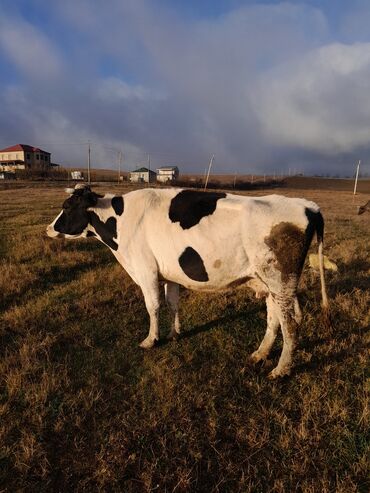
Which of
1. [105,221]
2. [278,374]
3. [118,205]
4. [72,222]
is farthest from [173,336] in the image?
[72,222]

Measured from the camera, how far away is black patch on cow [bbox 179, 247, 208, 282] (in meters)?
4.24

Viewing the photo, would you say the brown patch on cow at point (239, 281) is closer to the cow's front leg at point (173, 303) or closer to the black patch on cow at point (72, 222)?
the cow's front leg at point (173, 303)

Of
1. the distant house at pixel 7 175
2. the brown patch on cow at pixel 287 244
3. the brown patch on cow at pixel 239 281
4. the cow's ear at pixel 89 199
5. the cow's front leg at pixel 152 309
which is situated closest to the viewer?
the brown patch on cow at pixel 287 244

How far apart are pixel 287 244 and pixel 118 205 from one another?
2648 mm

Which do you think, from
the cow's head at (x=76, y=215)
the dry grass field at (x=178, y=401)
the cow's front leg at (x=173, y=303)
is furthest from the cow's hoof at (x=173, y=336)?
the cow's head at (x=76, y=215)

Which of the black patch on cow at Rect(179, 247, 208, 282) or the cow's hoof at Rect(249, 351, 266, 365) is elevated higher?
the black patch on cow at Rect(179, 247, 208, 282)

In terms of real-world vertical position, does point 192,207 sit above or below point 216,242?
above

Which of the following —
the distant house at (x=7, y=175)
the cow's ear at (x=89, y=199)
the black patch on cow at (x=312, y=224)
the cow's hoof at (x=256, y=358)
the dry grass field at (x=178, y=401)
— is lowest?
the dry grass field at (x=178, y=401)

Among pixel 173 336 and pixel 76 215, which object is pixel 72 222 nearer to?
pixel 76 215

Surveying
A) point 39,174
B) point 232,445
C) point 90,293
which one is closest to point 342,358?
point 232,445

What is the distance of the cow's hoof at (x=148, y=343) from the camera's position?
476cm

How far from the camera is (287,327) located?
13.3ft

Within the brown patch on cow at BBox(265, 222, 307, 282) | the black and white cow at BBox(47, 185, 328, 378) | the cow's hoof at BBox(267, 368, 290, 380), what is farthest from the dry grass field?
the brown patch on cow at BBox(265, 222, 307, 282)

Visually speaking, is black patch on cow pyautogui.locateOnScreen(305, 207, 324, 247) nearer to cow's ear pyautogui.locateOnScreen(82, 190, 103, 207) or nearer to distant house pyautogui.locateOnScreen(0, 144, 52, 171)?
cow's ear pyautogui.locateOnScreen(82, 190, 103, 207)
